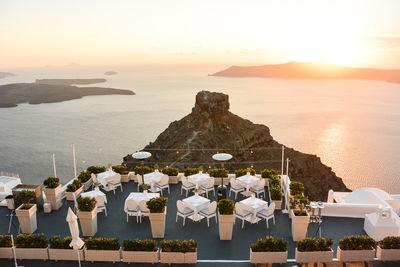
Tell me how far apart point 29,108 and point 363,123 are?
139802 millimetres

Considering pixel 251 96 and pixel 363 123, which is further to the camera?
pixel 251 96

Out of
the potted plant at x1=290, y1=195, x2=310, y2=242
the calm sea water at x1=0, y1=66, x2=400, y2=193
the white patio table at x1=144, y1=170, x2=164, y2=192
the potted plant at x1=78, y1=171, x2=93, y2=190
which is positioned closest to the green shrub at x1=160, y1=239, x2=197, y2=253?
the potted plant at x1=290, y1=195, x2=310, y2=242

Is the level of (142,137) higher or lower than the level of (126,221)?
lower

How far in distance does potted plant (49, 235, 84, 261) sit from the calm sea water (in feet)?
207

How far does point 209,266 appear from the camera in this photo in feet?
24.8

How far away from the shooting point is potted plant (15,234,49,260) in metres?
7.82

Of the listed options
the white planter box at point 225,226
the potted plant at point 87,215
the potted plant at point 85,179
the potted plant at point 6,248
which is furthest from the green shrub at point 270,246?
the potted plant at point 85,179

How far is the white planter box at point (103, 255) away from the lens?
7659 mm

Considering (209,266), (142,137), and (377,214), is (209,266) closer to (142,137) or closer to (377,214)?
(377,214)

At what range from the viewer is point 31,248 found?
7.83 meters

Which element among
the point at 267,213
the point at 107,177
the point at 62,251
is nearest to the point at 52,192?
the point at 107,177

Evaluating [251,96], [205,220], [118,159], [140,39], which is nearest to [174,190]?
[205,220]

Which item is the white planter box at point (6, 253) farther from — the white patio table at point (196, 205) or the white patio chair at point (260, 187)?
the white patio chair at point (260, 187)

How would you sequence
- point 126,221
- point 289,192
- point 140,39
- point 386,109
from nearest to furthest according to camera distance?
point 126,221, point 289,192, point 140,39, point 386,109
